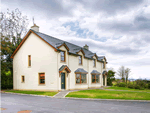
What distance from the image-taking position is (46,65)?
21.6 metres

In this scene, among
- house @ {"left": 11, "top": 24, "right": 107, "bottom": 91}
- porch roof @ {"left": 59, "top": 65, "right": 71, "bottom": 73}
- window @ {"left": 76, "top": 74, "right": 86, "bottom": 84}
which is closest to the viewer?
porch roof @ {"left": 59, "top": 65, "right": 71, "bottom": 73}

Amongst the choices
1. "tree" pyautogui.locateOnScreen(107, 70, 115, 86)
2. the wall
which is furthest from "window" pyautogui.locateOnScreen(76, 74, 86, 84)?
"tree" pyautogui.locateOnScreen(107, 70, 115, 86)

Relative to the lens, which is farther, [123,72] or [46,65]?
[123,72]

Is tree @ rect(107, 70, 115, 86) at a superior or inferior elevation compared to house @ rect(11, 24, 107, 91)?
inferior

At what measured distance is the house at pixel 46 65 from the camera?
2106 centimetres

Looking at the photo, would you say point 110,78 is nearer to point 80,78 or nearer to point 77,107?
point 80,78

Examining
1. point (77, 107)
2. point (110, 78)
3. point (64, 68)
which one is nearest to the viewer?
point (77, 107)

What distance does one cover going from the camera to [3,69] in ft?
87.4

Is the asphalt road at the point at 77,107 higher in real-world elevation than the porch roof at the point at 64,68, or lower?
lower

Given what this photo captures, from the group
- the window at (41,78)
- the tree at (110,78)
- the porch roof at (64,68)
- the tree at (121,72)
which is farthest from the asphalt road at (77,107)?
the tree at (121,72)

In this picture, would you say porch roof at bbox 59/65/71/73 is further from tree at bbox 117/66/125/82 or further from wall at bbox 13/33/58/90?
tree at bbox 117/66/125/82

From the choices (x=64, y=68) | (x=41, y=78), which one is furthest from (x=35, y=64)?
(x=64, y=68)

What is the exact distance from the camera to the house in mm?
21062

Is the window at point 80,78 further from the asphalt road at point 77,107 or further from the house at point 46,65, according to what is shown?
the asphalt road at point 77,107
